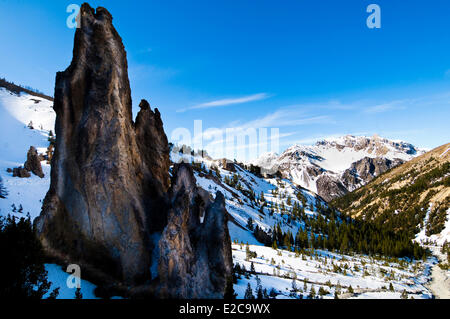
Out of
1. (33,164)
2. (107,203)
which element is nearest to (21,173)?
(33,164)

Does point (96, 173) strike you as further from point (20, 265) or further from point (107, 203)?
point (20, 265)

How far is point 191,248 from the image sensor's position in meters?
18.8

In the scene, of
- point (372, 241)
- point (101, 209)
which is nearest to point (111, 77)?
point (101, 209)

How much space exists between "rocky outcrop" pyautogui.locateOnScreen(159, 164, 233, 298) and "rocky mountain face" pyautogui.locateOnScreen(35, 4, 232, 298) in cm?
7

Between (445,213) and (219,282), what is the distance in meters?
222

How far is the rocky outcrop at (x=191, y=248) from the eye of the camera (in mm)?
16562

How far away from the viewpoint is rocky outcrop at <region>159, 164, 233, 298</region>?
652 inches

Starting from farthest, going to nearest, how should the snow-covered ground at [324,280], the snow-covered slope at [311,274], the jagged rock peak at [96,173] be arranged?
1. the snow-covered slope at [311,274]
2. the snow-covered ground at [324,280]
3. the jagged rock peak at [96,173]

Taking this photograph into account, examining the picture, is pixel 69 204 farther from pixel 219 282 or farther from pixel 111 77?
pixel 219 282

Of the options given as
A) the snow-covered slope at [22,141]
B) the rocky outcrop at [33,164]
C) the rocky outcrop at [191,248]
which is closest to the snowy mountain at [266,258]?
the snow-covered slope at [22,141]

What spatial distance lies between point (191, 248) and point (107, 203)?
311 inches

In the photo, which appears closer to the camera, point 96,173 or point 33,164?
point 96,173

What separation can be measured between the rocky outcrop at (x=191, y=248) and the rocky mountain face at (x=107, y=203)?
2.9 inches

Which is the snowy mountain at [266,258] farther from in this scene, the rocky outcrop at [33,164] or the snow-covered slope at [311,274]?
the rocky outcrop at [33,164]
